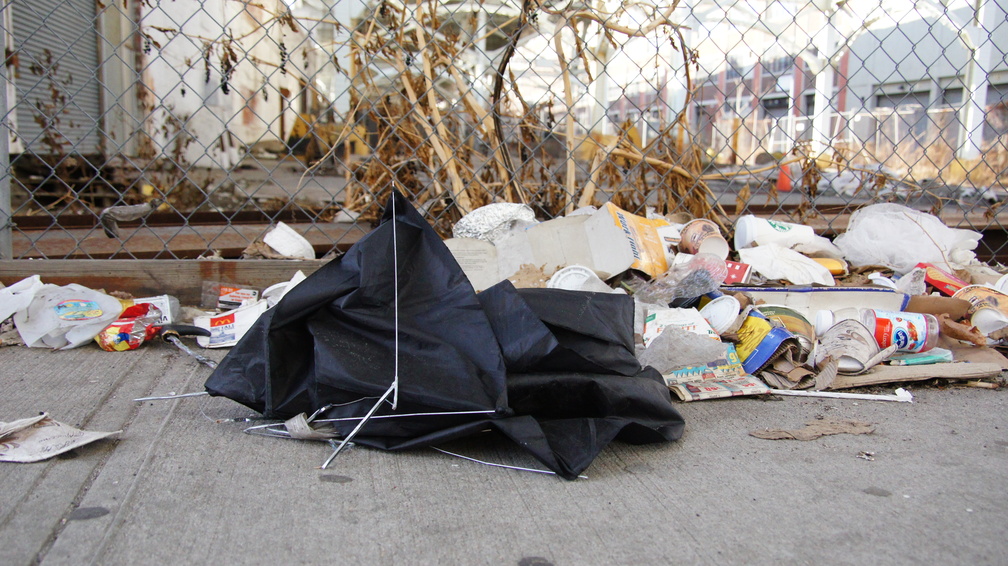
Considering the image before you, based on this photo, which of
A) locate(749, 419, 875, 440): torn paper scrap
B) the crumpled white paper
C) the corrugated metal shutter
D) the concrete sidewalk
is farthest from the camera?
the corrugated metal shutter

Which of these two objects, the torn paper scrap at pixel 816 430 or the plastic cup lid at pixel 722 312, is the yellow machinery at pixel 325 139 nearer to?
the plastic cup lid at pixel 722 312

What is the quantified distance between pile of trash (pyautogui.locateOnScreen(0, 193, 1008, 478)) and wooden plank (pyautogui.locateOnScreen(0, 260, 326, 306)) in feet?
0.24

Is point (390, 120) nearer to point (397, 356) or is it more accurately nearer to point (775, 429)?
point (397, 356)

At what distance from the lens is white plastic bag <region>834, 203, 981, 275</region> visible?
126 inches

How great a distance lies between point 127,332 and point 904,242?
3.19 m

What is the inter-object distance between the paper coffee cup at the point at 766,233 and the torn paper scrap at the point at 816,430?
4.43 feet

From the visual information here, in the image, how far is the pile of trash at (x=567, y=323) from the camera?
5.65ft

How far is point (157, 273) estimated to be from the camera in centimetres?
289

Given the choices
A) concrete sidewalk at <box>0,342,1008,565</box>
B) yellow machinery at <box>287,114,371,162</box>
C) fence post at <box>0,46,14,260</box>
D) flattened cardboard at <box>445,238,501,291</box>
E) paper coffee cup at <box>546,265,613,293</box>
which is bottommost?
concrete sidewalk at <box>0,342,1008,565</box>

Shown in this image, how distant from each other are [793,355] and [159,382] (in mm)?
2009

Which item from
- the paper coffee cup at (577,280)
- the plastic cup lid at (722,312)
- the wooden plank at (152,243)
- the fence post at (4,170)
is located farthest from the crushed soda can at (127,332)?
the plastic cup lid at (722,312)

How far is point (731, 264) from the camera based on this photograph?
293 centimetres

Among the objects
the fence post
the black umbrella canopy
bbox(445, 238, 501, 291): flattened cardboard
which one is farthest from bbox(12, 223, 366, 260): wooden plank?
the black umbrella canopy

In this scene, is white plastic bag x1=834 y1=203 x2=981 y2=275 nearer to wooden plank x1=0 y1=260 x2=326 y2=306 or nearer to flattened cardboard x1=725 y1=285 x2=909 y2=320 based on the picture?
flattened cardboard x1=725 y1=285 x2=909 y2=320
